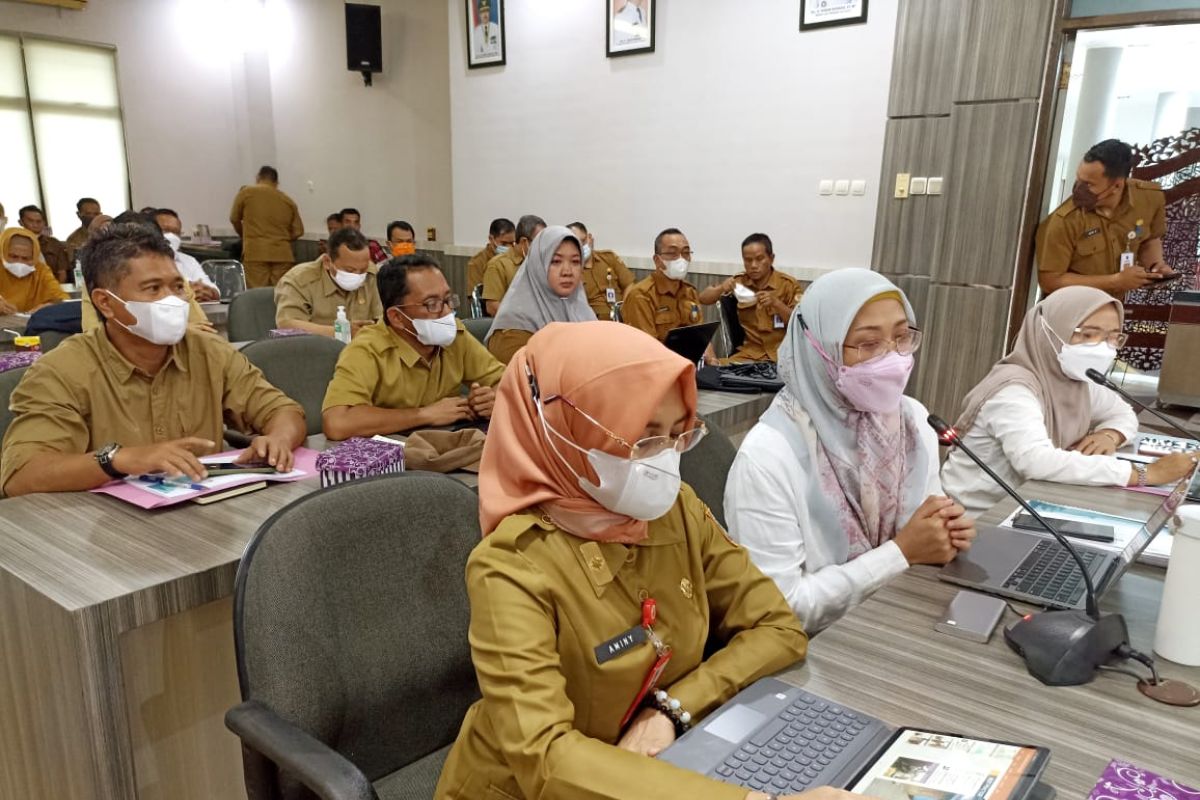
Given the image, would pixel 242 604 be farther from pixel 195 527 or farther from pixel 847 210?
pixel 847 210

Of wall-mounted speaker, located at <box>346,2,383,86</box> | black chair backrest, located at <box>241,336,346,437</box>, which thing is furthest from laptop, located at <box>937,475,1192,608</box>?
wall-mounted speaker, located at <box>346,2,383,86</box>

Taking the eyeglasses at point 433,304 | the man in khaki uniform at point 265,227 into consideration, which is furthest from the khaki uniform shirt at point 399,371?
the man in khaki uniform at point 265,227

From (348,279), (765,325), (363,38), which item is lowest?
(765,325)

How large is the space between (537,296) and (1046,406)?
204 centimetres

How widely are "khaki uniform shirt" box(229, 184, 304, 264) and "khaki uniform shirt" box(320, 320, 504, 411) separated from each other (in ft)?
20.3

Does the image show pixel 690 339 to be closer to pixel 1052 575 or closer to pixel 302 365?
pixel 302 365

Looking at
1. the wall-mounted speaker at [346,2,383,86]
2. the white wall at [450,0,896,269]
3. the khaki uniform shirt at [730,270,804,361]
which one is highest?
the wall-mounted speaker at [346,2,383,86]

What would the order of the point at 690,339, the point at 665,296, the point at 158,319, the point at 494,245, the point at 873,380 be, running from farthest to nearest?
the point at 494,245 < the point at 665,296 < the point at 690,339 < the point at 158,319 < the point at 873,380

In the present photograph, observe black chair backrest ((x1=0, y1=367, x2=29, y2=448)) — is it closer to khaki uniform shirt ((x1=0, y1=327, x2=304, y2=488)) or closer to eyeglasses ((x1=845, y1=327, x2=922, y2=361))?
khaki uniform shirt ((x1=0, y1=327, x2=304, y2=488))

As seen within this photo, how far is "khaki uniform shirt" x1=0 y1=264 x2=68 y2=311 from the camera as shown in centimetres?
478

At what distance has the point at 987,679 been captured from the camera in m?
1.07

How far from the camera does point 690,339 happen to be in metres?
3.01

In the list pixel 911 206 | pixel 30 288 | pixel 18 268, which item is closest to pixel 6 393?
pixel 18 268

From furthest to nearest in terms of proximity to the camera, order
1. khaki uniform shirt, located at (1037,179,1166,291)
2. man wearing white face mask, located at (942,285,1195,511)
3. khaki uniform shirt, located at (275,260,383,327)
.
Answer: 1. khaki uniform shirt, located at (1037,179,1166,291)
2. khaki uniform shirt, located at (275,260,383,327)
3. man wearing white face mask, located at (942,285,1195,511)
